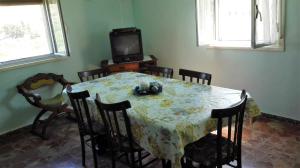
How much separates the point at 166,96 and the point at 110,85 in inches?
30.8

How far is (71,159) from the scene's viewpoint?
2.93 meters

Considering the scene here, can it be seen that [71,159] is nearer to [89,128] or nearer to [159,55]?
[89,128]

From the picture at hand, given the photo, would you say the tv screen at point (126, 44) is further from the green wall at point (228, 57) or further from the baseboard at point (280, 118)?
the baseboard at point (280, 118)

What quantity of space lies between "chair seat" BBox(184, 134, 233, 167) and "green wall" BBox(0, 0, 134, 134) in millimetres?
2770

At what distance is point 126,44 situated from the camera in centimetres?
426

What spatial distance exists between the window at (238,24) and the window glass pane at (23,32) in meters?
2.33

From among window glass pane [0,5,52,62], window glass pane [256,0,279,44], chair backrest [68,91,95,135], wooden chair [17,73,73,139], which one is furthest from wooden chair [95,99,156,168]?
window glass pane [0,5,52,62]

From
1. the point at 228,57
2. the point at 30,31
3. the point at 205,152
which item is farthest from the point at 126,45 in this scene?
the point at 205,152

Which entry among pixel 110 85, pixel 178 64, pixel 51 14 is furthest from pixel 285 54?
pixel 51 14

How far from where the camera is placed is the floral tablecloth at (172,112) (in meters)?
1.73

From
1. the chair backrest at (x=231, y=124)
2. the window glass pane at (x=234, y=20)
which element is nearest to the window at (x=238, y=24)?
the window glass pane at (x=234, y=20)

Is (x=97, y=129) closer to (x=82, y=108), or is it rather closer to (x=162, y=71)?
(x=82, y=108)

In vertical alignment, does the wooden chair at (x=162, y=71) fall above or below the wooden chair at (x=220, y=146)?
above

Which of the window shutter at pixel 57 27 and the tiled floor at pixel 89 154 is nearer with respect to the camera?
the tiled floor at pixel 89 154
